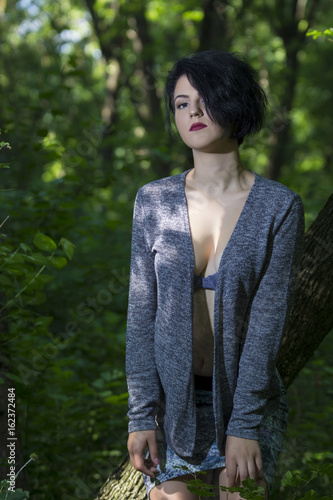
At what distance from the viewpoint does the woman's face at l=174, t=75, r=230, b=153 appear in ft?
6.18

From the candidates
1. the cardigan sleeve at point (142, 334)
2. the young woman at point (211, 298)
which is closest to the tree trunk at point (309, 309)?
the young woman at point (211, 298)

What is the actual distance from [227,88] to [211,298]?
69cm

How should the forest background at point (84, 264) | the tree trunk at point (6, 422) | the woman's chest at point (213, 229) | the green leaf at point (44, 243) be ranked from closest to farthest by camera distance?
1. the woman's chest at point (213, 229)
2. the green leaf at point (44, 243)
3. the tree trunk at point (6, 422)
4. the forest background at point (84, 264)

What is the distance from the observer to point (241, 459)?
178 centimetres

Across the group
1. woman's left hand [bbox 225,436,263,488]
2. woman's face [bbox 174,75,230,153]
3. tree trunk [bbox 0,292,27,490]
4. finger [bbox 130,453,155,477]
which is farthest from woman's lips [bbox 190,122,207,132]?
tree trunk [bbox 0,292,27,490]

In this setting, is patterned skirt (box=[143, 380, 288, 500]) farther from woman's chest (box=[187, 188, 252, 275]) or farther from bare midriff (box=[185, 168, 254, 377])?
woman's chest (box=[187, 188, 252, 275])

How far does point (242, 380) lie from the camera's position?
1.82 meters

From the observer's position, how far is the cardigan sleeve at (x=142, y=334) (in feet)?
6.45

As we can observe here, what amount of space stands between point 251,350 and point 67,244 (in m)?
1.08

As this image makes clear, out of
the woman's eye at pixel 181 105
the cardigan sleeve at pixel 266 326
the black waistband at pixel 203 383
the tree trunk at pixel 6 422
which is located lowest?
the tree trunk at pixel 6 422

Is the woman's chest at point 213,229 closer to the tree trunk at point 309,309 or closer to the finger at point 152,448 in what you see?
the finger at point 152,448

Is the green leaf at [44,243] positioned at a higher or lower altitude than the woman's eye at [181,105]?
lower

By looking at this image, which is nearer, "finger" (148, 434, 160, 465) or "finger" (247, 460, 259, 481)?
"finger" (247, 460, 259, 481)

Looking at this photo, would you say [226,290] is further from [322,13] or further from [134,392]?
[322,13]
